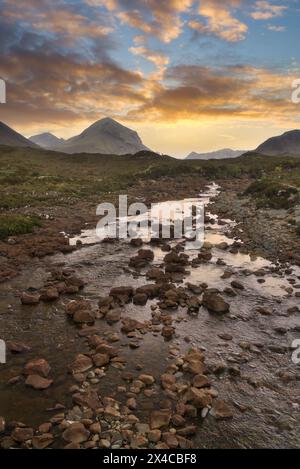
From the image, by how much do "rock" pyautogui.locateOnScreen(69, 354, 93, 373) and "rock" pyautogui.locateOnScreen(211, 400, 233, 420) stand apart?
13.3ft

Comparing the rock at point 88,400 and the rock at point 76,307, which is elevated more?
the rock at point 76,307

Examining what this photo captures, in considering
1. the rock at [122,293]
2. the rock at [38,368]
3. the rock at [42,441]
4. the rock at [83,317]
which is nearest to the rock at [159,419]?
the rock at [42,441]

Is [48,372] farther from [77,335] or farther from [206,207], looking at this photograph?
[206,207]

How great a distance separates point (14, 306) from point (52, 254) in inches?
339

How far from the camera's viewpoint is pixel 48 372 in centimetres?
1159

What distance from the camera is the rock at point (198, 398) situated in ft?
33.4

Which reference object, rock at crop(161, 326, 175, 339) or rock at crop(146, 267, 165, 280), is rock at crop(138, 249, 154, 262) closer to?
rock at crop(146, 267, 165, 280)

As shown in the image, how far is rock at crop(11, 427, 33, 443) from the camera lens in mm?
8852

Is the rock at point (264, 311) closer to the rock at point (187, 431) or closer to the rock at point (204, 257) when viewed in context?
the rock at point (204, 257)

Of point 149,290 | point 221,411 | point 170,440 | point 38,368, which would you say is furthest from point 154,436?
point 149,290

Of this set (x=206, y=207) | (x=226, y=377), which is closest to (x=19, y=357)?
(x=226, y=377)

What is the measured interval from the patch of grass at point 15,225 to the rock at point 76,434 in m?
20.8

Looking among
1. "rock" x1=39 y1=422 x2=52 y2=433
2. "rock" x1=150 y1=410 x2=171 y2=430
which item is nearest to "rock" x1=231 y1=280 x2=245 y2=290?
"rock" x1=150 y1=410 x2=171 y2=430
